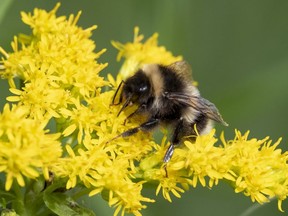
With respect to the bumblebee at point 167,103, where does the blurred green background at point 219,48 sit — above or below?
above

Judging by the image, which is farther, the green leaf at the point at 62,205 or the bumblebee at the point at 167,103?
the bumblebee at the point at 167,103

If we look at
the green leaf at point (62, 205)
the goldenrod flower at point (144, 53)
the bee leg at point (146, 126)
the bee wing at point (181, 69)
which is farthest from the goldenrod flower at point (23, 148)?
the goldenrod flower at point (144, 53)

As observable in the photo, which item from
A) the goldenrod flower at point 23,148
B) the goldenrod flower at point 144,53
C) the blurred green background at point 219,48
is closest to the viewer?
the goldenrod flower at point 23,148

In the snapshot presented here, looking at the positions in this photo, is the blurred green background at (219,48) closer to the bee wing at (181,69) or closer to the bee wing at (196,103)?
the bee wing at (181,69)

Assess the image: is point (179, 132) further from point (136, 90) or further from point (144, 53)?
point (144, 53)

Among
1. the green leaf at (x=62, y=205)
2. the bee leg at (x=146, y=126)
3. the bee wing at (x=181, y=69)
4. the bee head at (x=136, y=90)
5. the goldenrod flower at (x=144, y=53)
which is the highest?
the goldenrod flower at (x=144, y=53)

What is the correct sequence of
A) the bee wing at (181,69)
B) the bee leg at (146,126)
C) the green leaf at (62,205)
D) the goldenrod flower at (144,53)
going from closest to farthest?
the green leaf at (62,205) < the bee leg at (146,126) < the bee wing at (181,69) < the goldenrod flower at (144,53)

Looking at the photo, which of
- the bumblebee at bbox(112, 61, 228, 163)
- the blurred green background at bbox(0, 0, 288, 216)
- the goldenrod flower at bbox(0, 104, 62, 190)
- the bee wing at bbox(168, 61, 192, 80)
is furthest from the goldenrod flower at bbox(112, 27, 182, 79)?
the goldenrod flower at bbox(0, 104, 62, 190)

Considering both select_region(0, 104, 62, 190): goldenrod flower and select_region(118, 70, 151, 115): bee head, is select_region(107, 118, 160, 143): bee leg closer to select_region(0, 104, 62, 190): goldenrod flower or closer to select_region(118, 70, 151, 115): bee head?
select_region(118, 70, 151, 115): bee head

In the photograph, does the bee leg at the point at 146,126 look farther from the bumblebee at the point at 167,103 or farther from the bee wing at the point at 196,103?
the bee wing at the point at 196,103
